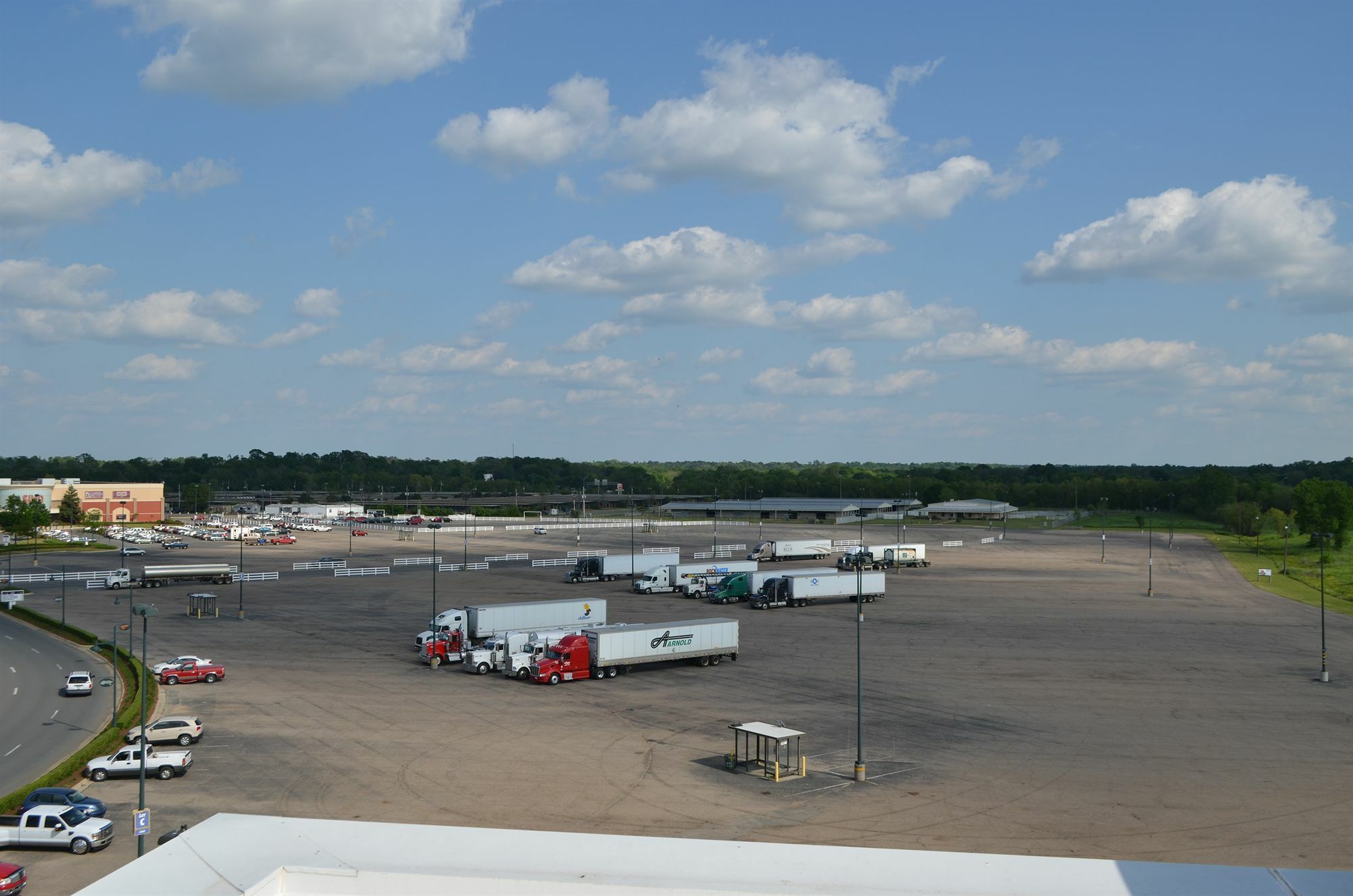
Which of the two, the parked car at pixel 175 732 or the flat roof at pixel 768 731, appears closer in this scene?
the flat roof at pixel 768 731

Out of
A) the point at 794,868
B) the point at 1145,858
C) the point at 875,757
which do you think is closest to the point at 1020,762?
the point at 875,757

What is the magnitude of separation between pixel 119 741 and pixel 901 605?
50684mm

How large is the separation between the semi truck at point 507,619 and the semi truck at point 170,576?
37437mm

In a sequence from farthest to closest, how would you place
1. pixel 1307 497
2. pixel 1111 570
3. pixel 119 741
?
pixel 1307 497, pixel 1111 570, pixel 119 741

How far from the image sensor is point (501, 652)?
4900 cm

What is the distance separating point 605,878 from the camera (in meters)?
10.6

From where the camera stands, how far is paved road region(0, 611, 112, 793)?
3359cm

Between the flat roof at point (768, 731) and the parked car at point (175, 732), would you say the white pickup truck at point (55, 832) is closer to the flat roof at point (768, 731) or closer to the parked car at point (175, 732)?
the parked car at point (175, 732)

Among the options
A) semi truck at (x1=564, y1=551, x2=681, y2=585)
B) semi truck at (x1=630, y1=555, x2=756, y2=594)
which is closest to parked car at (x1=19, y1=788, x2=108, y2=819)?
semi truck at (x1=630, y1=555, x2=756, y2=594)

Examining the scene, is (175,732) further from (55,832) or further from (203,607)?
(203,607)

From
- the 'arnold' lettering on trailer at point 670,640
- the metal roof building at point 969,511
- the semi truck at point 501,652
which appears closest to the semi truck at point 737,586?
the 'arnold' lettering on trailer at point 670,640

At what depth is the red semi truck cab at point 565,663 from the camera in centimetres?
4591

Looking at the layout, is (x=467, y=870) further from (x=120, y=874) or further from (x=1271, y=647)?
(x=1271, y=647)

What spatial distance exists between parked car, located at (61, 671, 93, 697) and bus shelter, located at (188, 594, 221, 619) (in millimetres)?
21364
